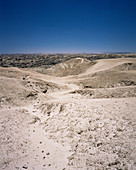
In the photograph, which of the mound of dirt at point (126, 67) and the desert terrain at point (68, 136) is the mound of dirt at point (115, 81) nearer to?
the mound of dirt at point (126, 67)

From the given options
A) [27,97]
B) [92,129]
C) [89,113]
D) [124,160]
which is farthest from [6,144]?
[27,97]

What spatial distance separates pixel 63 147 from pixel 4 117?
21.6ft

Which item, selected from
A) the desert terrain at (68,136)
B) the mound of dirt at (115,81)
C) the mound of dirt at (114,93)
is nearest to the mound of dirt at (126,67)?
the mound of dirt at (115,81)

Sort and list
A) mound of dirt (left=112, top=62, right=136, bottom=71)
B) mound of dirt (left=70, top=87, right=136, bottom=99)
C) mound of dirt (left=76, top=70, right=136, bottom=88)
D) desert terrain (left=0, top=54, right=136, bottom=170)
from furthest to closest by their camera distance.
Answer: mound of dirt (left=112, top=62, right=136, bottom=71)
mound of dirt (left=76, top=70, right=136, bottom=88)
mound of dirt (left=70, top=87, right=136, bottom=99)
desert terrain (left=0, top=54, right=136, bottom=170)

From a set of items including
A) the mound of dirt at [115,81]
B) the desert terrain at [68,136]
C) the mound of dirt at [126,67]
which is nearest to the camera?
the desert terrain at [68,136]

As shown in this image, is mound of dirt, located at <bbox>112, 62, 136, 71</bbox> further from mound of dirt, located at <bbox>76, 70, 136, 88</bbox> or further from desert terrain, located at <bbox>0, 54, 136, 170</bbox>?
desert terrain, located at <bbox>0, 54, 136, 170</bbox>

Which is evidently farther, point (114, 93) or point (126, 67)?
point (126, 67)

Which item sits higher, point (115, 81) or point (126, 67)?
point (126, 67)

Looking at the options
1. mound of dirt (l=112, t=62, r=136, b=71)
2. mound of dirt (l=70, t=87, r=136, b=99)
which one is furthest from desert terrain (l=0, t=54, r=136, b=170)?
mound of dirt (l=112, t=62, r=136, b=71)

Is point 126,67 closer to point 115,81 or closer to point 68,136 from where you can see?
point 115,81

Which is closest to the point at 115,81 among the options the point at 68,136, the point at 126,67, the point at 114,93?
the point at 114,93

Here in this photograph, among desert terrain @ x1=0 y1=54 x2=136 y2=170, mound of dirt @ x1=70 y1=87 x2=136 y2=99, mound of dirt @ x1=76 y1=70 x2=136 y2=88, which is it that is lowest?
desert terrain @ x1=0 y1=54 x2=136 y2=170

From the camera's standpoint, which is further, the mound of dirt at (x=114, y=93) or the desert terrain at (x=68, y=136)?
the mound of dirt at (x=114, y=93)

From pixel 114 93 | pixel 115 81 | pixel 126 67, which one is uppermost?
pixel 126 67
